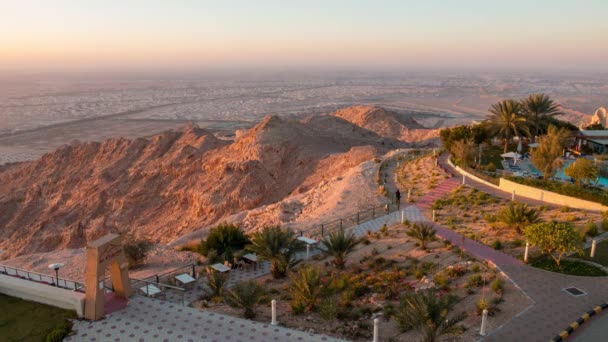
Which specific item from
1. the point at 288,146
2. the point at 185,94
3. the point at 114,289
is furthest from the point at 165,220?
the point at 185,94

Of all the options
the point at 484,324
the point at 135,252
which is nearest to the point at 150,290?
the point at 135,252

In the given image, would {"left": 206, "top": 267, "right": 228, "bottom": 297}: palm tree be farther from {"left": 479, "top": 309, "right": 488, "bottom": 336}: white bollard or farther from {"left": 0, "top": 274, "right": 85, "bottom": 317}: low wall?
{"left": 479, "top": 309, "right": 488, "bottom": 336}: white bollard

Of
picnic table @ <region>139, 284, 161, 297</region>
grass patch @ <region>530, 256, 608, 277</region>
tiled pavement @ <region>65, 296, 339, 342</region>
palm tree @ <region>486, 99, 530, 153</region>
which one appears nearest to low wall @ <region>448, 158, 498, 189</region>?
palm tree @ <region>486, 99, 530, 153</region>

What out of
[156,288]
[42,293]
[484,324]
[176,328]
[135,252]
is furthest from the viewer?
[135,252]

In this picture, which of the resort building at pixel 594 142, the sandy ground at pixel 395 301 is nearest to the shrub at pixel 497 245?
the sandy ground at pixel 395 301

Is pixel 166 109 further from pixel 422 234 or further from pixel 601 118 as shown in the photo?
pixel 422 234

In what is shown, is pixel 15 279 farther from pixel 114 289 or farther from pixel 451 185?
pixel 451 185
